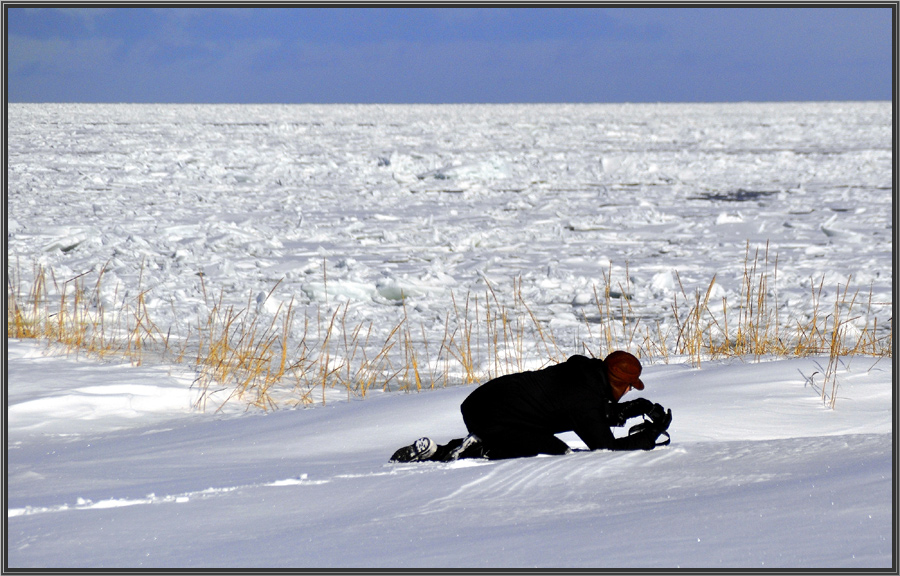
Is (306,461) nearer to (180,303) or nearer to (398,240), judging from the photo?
(180,303)

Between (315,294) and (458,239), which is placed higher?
(458,239)

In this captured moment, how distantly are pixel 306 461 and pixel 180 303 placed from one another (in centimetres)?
412

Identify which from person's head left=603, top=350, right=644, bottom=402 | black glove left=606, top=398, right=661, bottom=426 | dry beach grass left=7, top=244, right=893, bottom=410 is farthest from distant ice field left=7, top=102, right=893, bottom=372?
person's head left=603, top=350, right=644, bottom=402

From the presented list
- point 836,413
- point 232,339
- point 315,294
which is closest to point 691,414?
point 836,413

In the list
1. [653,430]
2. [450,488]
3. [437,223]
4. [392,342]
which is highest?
[437,223]

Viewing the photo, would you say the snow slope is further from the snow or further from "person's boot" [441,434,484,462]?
"person's boot" [441,434,484,462]

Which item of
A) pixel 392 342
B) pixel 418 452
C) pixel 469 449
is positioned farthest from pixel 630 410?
pixel 392 342

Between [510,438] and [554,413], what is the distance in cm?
17

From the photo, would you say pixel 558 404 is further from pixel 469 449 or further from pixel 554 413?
pixel 469 449

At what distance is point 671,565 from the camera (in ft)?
5.99

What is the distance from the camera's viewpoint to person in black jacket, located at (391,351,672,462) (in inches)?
113

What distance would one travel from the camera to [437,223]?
11.5 meters

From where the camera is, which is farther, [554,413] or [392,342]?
[392,342]

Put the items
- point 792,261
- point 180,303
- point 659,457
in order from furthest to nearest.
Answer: point 792,261 → point 180,303 → point 659,457
